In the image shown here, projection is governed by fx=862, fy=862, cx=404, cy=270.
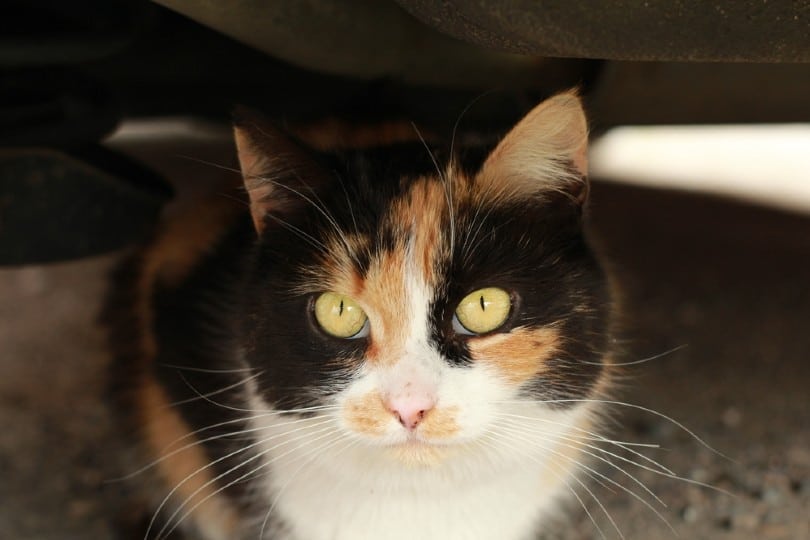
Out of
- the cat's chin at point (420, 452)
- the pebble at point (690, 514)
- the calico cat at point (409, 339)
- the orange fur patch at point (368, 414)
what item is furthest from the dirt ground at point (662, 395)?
the orange fur patch at point (368, 414)

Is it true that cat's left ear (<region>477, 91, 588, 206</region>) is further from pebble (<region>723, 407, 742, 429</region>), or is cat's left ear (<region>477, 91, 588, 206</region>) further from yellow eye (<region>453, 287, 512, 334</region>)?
pebble (<region>723, 407, 742, 429</region>)

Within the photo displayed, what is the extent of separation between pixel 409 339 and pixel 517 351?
0.48 feet

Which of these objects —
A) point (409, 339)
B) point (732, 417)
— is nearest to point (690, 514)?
point (732, 417)

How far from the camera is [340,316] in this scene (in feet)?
3.85

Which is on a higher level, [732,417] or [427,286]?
[427,286]

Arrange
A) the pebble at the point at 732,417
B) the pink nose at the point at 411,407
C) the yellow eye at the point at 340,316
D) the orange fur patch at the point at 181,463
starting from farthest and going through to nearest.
Result: the pebble at the point at 732,417, the orange fur patch at the point at 181,463, the yellow eye at the point at 340,316, the pink nose at the point at 411,407

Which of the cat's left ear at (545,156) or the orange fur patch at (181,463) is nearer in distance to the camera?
the cat's left ear at (545,156)

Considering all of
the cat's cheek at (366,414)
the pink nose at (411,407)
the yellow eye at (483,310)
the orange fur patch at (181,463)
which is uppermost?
the yellow eye at (483,310)

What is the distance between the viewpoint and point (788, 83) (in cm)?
180

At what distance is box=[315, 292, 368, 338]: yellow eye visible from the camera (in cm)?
116

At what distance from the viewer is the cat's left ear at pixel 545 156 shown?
1.12 metres

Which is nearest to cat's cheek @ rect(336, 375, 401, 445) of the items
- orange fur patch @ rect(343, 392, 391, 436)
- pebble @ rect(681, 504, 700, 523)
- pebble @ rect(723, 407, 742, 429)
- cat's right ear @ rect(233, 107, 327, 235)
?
orange fur patch @ rect(343, 392, 391, 436)

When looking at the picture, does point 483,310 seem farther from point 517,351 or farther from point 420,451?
point 420,451

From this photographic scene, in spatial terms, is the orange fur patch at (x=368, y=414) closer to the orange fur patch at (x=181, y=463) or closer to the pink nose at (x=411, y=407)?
the pink nose at (x=411, y=407)
